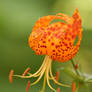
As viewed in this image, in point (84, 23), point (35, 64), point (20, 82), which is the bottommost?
point (20, 82)

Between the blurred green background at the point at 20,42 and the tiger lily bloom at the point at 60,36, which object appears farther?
the blurred green background at the point at 20,42

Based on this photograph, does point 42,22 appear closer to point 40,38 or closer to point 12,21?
point 40,38

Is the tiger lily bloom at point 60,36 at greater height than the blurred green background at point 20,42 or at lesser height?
lesser

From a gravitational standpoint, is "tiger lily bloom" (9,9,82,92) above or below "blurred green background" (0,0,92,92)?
below

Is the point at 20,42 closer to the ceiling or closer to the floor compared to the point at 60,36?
closer to the ceiling

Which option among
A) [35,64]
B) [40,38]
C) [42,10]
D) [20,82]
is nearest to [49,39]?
[40,38]

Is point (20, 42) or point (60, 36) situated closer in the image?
point (60, 36)

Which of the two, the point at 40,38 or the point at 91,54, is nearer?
the point at 40,38

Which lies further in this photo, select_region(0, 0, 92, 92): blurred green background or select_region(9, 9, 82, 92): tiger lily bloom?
select_region(0, 0, 92, 92): blurred green background

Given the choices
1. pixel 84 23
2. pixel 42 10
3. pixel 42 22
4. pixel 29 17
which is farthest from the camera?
pixel 84 23

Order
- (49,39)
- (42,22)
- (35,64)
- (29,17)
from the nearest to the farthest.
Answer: (49,39) → (42,22) → (35,64) → (29,17)

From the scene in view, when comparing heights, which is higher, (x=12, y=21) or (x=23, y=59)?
(x=12, y=21)
